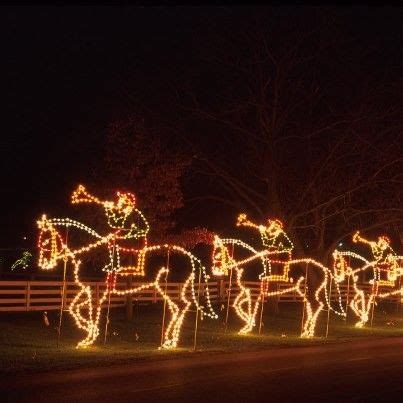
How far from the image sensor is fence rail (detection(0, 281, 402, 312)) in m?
30.2

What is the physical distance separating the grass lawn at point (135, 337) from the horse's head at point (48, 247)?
1.99 metres

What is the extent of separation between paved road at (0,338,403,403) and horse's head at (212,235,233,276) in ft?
18.6

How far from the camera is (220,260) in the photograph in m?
27.6

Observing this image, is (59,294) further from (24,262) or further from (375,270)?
(24,262)

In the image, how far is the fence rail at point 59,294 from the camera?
30172 millimetres

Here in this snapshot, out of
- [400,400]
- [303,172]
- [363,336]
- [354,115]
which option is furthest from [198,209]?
[400,400]

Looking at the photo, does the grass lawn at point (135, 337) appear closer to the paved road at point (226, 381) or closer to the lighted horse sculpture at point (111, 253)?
the lighted horse sculpture at point (111, 253)

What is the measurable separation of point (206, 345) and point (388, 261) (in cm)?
1675

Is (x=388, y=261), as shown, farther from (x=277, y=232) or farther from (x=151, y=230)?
(x=151, y=230)

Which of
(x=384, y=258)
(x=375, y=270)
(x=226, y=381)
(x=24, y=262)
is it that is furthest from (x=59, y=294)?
(x=24, y=262)

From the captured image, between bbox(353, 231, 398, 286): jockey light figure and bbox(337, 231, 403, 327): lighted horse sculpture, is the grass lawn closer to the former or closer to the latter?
bbox(337, 231, 403, 327): lighted horse sculpture

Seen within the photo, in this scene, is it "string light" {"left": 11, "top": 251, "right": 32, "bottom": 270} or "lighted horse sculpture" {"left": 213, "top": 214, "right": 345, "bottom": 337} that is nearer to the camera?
"lighted horse sculpture" {"left": 213, "top": 214, "right": 345, "bottom": 337}

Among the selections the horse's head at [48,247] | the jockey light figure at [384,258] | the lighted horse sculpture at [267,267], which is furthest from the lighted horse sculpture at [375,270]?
the horse's head at [48,247]

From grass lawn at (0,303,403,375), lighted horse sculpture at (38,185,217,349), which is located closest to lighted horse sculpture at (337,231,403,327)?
grass lawn at (0,303,403,375)
